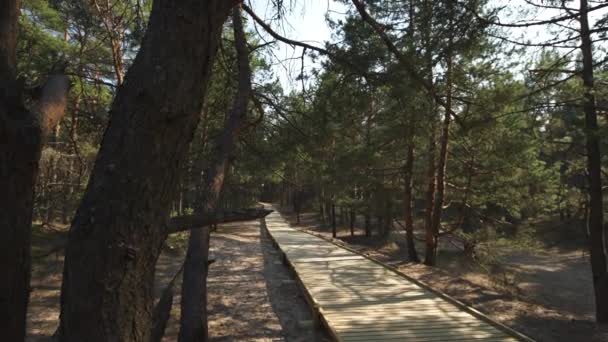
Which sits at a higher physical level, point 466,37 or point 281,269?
point 466,37

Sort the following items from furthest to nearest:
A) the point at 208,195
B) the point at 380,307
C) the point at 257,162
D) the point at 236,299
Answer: the point at 236,299
the point at 257,162
the point at 380,307
the point at 208,195

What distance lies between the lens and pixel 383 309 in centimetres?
589

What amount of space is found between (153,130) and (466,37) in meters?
3.93

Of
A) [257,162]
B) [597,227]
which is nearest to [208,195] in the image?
[257,162]

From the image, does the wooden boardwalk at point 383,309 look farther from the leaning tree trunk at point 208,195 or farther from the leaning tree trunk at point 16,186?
the leaning tree trunk at point 16,186

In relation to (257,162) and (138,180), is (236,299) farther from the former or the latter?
(138,180)

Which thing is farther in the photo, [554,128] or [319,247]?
[554,128]

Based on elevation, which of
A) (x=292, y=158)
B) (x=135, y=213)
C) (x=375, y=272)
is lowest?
(x=375, y=272)

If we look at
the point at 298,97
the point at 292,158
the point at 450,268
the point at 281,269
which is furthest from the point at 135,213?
the point at 450,268

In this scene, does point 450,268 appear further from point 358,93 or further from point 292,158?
point 358,93

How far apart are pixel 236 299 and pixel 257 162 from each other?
→ 11.9ft

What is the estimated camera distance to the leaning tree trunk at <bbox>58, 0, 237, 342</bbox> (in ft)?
3.69

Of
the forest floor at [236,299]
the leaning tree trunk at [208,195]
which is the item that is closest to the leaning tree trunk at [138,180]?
the leaning tree trunk at [208,195]

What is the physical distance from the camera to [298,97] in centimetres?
575
